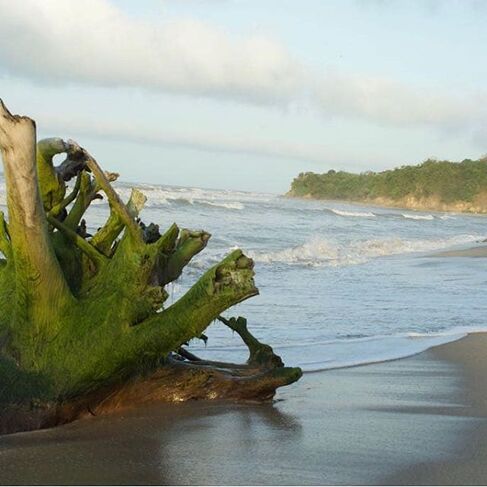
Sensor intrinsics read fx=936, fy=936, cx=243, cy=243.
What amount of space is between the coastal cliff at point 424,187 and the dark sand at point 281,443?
10619 cm

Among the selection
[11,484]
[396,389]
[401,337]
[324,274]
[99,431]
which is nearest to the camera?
[11,484]

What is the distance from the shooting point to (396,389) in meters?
6.80

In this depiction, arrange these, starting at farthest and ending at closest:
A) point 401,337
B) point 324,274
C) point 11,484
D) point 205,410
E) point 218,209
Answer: point 218,209
point 324,274
point 401,337
point 205,410
point 11,484

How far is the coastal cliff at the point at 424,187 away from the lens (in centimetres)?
11238

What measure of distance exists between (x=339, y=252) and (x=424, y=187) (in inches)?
3658

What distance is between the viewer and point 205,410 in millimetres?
5746

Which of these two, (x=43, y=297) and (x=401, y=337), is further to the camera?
(x=401, y=337)

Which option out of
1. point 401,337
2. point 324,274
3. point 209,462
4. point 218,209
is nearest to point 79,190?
point 209,462

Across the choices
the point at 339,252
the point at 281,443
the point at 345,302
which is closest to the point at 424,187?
the point at 339,252

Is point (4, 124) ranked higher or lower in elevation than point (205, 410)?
higher

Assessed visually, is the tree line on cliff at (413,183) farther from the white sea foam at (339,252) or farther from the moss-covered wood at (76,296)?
the moss-covered wood at (76,296)

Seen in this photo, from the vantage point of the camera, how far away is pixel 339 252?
24.6 meters

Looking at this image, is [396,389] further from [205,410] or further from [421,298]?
[421,298]

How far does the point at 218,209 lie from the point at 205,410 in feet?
140
